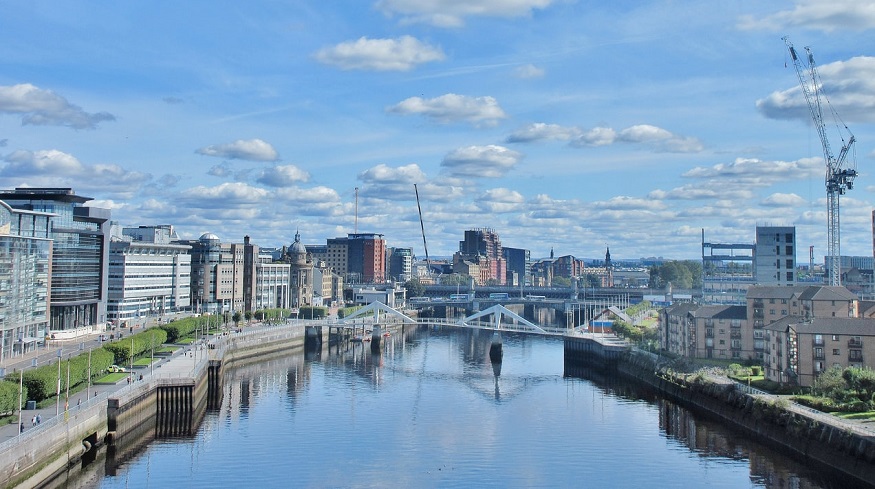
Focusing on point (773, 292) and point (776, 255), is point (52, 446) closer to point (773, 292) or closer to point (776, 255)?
point (773, 292)

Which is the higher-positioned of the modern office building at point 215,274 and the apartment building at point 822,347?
the modern office building at point 215,274

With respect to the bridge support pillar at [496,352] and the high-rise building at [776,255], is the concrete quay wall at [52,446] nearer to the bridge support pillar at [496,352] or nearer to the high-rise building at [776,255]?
the bridge support pillar at [496,352]

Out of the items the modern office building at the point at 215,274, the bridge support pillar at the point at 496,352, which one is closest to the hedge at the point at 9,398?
the bridge support pillar at the point at 496,352

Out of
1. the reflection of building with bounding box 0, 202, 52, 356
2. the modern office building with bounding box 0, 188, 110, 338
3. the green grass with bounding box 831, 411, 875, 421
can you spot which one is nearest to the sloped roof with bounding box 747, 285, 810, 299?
the green grass with bounding box 831, 411, 875, 421

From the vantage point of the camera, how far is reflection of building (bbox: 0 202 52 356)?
220 ft

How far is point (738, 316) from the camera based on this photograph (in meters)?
81.2

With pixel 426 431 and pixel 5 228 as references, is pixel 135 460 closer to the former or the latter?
pixel 426 431

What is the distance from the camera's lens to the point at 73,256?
91000 mm

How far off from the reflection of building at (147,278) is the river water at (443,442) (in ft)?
116

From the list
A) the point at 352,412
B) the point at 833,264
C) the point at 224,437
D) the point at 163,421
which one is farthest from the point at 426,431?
the point at 833,264

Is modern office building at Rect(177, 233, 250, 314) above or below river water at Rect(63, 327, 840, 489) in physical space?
above

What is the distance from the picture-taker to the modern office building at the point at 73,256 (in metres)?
87.7

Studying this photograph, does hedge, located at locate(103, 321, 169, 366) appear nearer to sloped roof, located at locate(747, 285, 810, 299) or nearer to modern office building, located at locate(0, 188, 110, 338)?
modern office building, located at locate(0, 188, 110, 338)

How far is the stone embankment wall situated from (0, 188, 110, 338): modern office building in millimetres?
57209
